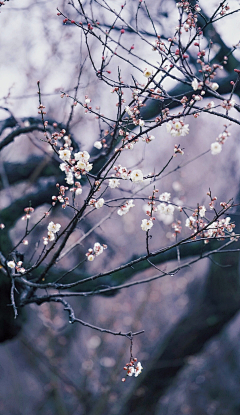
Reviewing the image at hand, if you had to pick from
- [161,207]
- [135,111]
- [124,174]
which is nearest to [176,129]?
[135,111]

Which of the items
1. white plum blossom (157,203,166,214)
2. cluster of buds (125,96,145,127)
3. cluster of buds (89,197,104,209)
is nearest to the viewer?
cluster of buds (125,96,145,127)

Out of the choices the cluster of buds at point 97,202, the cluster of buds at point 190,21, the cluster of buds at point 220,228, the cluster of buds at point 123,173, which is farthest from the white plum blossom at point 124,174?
the cluster of buds at point 190,21

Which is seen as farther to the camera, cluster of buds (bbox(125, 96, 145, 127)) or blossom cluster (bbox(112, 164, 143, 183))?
blossom cluster (bbox(112, 164, 143, 183))

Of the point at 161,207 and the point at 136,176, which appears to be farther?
the point at 161,207

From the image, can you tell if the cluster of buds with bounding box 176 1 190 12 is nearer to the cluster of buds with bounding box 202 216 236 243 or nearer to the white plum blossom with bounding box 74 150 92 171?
the white plum blossom with bounding box 74 150 92 171

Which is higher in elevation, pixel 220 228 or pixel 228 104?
pixel 228 104

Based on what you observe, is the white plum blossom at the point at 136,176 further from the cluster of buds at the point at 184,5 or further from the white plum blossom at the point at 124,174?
the cluster of buds at the point at 184,5

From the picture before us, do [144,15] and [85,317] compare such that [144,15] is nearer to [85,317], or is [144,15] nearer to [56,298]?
[56,298]

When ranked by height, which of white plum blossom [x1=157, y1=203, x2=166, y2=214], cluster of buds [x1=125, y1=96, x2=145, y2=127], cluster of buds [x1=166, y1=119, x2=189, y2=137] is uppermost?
cluster of buds [x1=166, y1=119, x2=189, y2=137]

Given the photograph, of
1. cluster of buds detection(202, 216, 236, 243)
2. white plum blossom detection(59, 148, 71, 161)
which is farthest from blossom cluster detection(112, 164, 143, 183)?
cluster of buds detection(202, 216, 236, 243)

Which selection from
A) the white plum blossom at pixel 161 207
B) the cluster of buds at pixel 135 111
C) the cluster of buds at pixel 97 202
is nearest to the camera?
the cluster of buds at pixel 135 111

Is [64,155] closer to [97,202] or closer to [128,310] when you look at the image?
[97,202]

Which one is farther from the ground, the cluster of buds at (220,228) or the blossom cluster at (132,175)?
the blossom cluster at (132,175)

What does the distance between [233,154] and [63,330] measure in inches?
210
